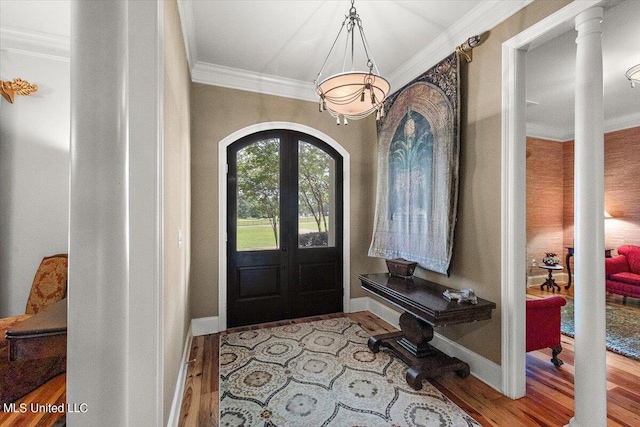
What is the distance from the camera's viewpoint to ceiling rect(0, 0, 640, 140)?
7.22 ft

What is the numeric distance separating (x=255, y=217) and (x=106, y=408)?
2572 millimetres

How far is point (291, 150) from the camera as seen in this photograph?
11.6ft

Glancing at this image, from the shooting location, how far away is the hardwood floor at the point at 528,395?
1.84m

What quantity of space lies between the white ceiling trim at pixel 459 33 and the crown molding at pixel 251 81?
112 cm

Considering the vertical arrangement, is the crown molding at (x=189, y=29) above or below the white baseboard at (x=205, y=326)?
above

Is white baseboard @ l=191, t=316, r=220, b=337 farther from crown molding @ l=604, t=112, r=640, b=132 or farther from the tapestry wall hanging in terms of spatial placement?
crown molding @ l=604, t=112, r=640, b=132

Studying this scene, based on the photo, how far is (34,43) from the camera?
2.52 metres

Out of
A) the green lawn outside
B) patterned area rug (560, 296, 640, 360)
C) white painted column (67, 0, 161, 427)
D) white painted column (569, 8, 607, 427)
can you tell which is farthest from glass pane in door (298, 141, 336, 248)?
patterned area rug (560, 296, 640, 360)

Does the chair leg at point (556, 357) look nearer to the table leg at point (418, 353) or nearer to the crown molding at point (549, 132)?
the table leg at point (418, 353)

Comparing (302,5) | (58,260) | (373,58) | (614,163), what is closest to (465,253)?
(373,58)

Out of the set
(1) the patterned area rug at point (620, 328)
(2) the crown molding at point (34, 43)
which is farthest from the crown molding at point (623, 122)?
(2) the crown molding at point (34, 43)

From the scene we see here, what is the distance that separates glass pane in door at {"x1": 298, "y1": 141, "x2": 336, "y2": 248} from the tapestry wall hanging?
2.06ft

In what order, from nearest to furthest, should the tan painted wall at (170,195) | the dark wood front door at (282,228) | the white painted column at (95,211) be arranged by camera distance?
the white painted column at (95,211)
the tan painted wall at (170,195)
the dark wood front door at (282,228)

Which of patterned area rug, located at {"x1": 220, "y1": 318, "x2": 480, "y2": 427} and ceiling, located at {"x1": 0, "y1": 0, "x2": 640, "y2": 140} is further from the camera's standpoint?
ceiling, located at {"x1": 0, "y1": 0, "x2": 640, "y2": 140}
